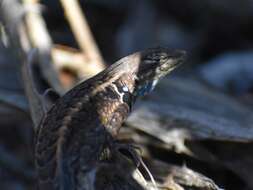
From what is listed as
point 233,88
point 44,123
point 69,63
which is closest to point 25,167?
point 69,63

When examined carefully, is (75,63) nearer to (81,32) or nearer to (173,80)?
(81,32)

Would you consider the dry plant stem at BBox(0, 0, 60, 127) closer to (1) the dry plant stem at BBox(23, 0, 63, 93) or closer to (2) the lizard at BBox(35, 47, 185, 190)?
(1) the dry plant stem at BBox(23, 0, 63, 93)

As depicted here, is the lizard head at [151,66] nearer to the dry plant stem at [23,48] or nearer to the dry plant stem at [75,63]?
the dry plant stem at [23,48]

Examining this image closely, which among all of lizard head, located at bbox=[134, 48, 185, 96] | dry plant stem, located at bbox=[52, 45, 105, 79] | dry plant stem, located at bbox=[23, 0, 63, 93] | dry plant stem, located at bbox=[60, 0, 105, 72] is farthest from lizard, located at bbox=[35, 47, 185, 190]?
dry plant stem, located at bbox=[60, 0, 105, 72]

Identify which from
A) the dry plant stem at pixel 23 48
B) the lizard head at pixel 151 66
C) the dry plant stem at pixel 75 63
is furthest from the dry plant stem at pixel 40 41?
the lizard head at pixel 151 66

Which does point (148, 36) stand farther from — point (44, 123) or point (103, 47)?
point (44, 123)

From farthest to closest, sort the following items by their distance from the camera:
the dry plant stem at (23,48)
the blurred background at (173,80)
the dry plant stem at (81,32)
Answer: the dry plant stem at (81,32)
the blurred background at (173,80)
the dry plant stem at (23,48)
